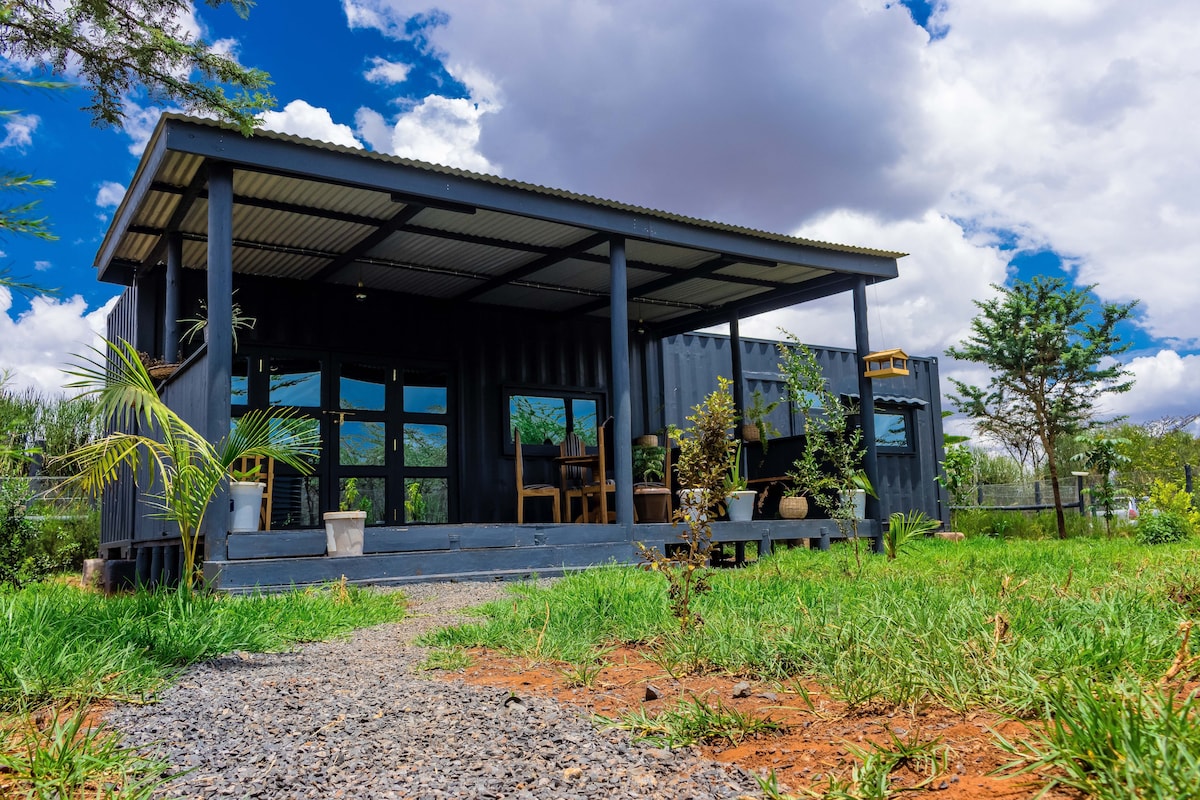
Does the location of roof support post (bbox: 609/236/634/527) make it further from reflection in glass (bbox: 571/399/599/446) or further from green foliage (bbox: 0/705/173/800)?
green foliage (bbox: 0/705/173/800)

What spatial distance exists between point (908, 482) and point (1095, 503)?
3.60 m

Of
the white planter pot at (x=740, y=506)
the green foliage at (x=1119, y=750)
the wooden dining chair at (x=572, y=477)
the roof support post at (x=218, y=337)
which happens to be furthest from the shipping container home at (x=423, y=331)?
the green foliage at (x=1119, y=750)

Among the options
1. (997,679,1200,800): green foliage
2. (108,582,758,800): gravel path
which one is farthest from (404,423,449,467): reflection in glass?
(997,679,1200,800): green foliage

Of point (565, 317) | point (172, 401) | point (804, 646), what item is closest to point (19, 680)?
point (804, 646)

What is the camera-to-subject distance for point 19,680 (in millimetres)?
2918

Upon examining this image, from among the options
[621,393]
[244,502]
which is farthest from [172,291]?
[621,393]

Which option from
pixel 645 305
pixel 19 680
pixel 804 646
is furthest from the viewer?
pixel 645 305

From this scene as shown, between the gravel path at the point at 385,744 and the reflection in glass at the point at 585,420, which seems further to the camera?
the reflection in glass at the point at 585,420

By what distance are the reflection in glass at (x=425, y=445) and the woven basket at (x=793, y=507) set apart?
12.5 feet

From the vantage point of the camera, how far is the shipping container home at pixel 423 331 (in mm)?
6824

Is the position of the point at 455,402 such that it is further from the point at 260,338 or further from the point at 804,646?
the point at 804,646

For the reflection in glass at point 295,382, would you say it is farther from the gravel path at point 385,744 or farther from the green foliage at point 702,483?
the gravel path at point 385,744

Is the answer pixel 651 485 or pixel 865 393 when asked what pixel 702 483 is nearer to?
pixel 651 485

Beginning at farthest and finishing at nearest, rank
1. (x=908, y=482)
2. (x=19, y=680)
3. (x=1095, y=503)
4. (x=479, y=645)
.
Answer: (x=1095, y=503) → (x=908, y=482) → (x=479, y=645) → (x=19, y=680)
